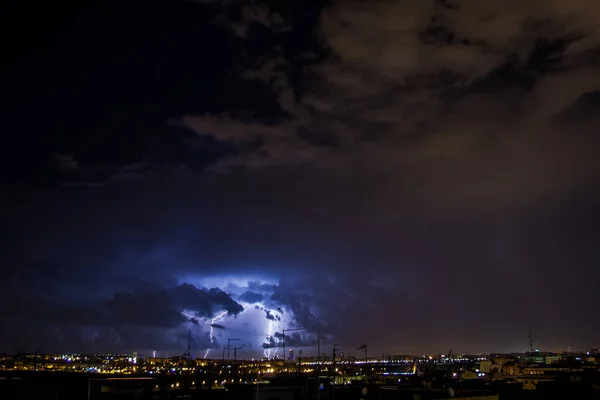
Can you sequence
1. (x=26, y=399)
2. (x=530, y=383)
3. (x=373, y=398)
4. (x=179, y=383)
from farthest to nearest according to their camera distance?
(x=179, y=383), (x=530, y=383), (x=26, y=399), (x=373, y=398)

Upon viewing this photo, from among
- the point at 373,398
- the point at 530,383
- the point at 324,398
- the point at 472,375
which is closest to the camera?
the point at 373,398

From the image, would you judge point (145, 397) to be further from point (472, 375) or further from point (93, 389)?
point (472, 375)

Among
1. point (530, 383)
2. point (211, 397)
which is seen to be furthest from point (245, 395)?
point (530, 383)

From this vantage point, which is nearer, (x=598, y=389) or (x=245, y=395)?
(x=598, y=389)

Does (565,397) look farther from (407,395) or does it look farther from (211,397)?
(211,397)

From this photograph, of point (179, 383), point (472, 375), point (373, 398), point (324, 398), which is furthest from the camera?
point (472, 375)

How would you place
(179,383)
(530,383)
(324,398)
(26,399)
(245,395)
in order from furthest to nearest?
(179,383) < (530,383) < (245,395) < (324,398) < (26,399)

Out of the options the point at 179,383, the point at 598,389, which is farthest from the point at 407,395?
the point at 179,383

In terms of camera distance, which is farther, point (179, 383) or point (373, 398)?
point (179, 383)

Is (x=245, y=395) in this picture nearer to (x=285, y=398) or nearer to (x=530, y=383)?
(x=285, y=398)
